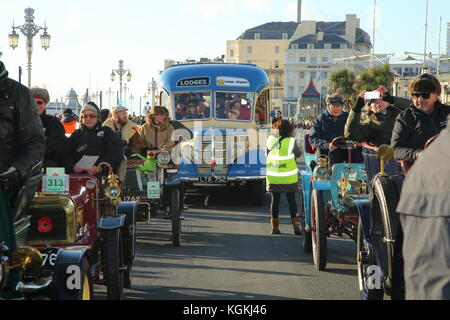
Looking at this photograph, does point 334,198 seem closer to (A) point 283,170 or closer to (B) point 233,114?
(A) point 283,170

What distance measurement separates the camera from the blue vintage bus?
18.0 metres

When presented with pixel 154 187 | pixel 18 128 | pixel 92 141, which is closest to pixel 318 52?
pixel 154 187

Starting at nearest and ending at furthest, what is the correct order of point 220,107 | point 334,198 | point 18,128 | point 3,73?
1. point 3,73
2. point 18,128
3. point 334,198
4. point 220,107

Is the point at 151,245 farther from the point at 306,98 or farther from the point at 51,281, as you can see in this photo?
the point at 306,98

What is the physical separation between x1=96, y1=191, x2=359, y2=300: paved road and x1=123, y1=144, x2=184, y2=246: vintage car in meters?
0.42

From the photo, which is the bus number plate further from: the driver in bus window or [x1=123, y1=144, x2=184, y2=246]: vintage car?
[x1=123, y1=144, x2=184, y2=246]: vintage car

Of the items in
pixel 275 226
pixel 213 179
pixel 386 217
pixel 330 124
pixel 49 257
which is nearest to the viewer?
pixel 49 257

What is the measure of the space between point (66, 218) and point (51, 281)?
1430 mm

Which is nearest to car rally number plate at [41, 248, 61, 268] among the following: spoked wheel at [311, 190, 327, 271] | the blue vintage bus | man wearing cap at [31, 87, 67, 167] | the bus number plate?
man wearing cap at [31, 87, 67, 167]

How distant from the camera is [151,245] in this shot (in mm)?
11477

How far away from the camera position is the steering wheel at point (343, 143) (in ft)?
30.9

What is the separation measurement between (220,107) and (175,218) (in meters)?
7.96

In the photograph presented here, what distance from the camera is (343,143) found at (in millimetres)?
9578
